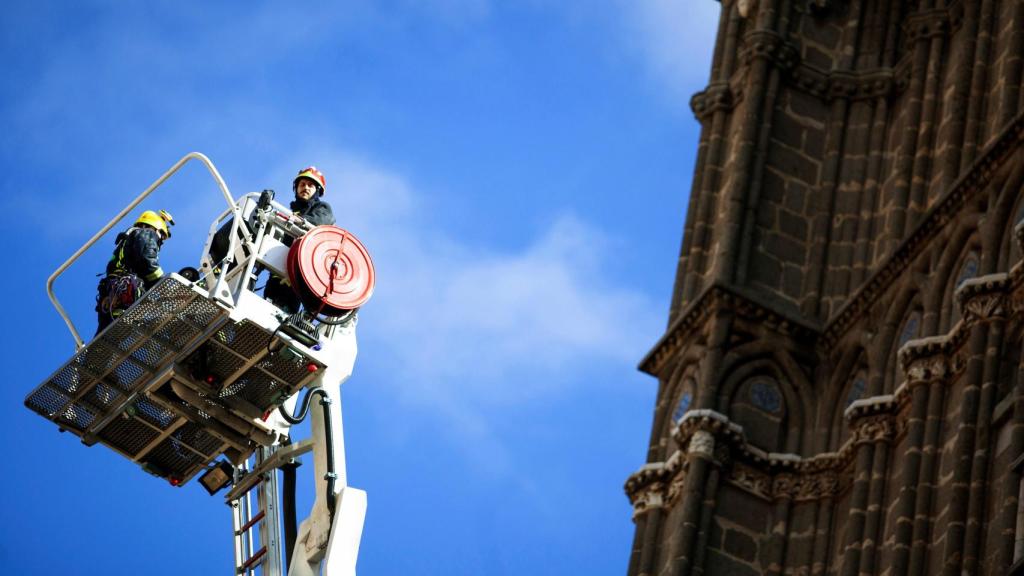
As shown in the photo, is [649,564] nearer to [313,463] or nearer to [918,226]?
[918,226]

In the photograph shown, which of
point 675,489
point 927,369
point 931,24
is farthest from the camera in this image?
point 931,24

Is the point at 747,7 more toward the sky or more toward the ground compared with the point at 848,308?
more toward the sky

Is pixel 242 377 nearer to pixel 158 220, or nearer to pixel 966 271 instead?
pixel 158 220

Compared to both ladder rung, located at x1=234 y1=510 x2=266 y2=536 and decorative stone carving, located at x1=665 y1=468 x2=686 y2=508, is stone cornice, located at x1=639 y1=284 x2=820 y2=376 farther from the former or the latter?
ladder rung, located at x1=234 y1=510 x2=266 y2=536

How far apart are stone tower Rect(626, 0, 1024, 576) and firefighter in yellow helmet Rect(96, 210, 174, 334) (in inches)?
324

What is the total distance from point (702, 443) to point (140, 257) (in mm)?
10879

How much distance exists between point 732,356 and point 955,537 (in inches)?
231

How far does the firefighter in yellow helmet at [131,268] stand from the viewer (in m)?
20.8

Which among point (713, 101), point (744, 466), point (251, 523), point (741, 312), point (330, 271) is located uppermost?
point (713, 101)

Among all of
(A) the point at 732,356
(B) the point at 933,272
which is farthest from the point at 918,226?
(A) the point at 732,356

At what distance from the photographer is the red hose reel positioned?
66.8 ft

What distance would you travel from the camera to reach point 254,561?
2064 cm

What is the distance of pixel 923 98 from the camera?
110 ft

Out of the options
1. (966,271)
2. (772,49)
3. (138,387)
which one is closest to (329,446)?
(138,387)
